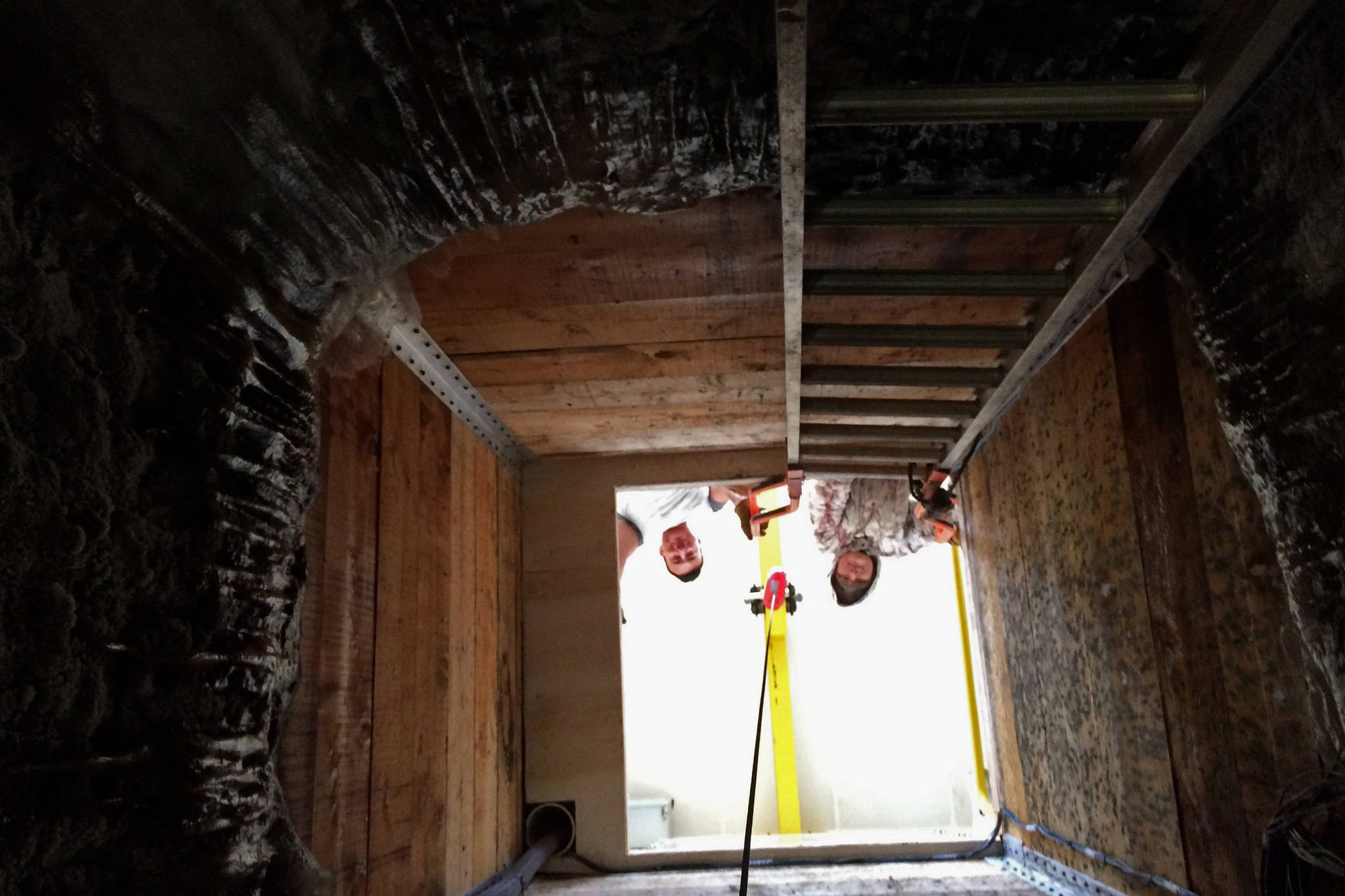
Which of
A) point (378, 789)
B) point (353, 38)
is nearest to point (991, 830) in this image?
point (378, 789)

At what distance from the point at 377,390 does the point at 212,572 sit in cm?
81

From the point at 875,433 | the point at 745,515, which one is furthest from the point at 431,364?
the point at 745,515

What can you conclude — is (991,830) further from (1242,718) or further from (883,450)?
(1242,718)

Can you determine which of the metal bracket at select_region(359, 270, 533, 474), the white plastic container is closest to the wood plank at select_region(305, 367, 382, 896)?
the metal bracket at select_region(359, 270, 533, 474)

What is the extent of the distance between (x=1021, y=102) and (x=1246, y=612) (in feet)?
2.56

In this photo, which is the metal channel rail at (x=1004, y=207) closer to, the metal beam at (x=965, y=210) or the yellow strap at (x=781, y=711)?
the metal beam at (x=965, y=210)

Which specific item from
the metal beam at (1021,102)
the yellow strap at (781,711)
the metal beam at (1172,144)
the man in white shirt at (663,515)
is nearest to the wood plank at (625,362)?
the metal beam at (1172,144)

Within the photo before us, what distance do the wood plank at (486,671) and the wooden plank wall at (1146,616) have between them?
1.39 m

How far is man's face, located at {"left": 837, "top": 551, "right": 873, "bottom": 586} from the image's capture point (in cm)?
437

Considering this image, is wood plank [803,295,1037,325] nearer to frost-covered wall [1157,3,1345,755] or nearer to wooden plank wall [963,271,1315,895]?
wooden plank wall [963,271,1315,895]

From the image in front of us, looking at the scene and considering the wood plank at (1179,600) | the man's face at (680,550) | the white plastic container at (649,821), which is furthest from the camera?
the white plastic container at (649,821)

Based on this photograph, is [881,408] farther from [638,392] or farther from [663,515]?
[663,515]

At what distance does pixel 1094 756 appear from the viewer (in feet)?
5.95

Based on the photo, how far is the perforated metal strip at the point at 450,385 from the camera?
1.83 metres
